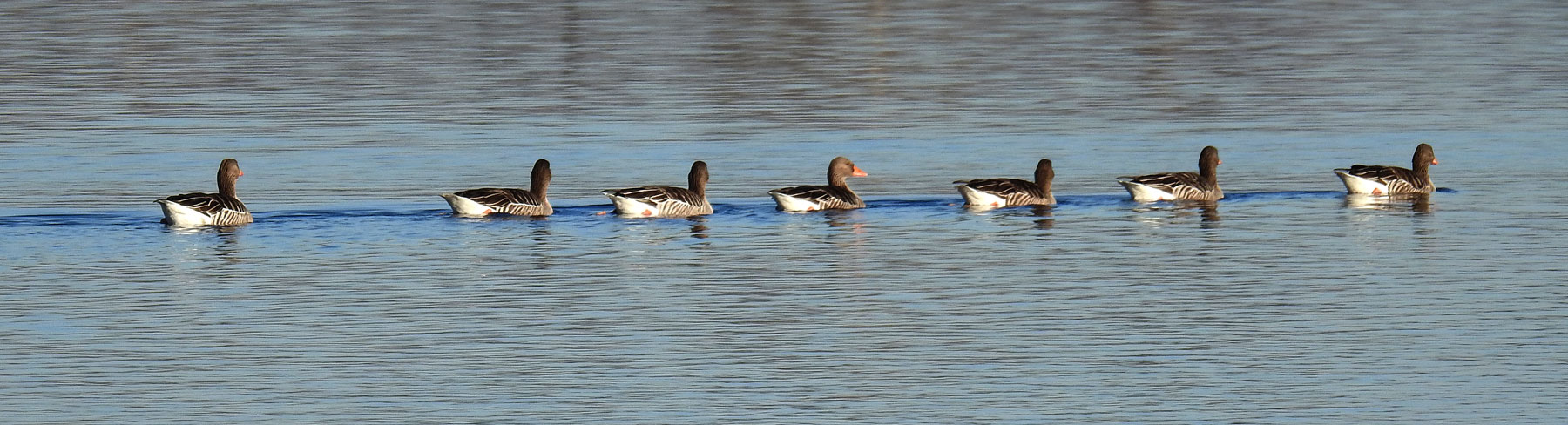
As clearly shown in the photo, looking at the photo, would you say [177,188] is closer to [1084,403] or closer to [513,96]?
[513,96]

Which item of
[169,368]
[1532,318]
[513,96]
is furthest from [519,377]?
[513,96]

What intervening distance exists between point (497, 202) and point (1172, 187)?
243 inches

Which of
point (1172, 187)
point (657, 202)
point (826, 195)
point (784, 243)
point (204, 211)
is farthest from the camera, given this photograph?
point (1172, 187)

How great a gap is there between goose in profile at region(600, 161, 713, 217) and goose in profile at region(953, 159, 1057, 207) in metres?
2.41

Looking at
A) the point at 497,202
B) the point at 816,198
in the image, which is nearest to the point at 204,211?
the point at 497,202

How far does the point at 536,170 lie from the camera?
22547 mm

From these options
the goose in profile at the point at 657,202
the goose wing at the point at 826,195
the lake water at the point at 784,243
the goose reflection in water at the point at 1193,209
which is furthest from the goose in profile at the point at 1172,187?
the goose in profile at the point at 657,202

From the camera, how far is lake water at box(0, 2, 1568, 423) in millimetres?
13312

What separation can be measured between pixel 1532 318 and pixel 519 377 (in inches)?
251

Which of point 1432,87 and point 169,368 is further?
point 1432,87

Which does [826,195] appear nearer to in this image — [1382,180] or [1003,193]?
[1003,193]

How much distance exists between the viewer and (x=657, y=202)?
21812 millimetres

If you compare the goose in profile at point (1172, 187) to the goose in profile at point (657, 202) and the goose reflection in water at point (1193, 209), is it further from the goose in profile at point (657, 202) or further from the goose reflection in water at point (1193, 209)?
the goose in profile at point (657, 202)

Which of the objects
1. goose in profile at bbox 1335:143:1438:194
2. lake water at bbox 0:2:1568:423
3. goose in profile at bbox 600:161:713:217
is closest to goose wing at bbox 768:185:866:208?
lake water at bbox 0:2:1568:423
